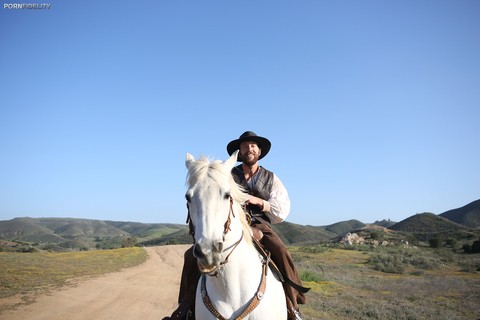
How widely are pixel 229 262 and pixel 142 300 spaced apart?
9.39 metres

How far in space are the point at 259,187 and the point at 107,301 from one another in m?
8.90

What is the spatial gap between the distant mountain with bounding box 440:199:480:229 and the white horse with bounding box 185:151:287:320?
107157 millimetres

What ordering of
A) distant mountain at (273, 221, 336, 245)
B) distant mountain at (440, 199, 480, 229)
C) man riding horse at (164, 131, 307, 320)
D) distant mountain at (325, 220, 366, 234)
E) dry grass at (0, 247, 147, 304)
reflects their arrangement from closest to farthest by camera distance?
man riding horse at (164, 131, 307, 320), dry grass at (0, 247, 147, 304), distant mountain at (273, 221, 336, 245), distant mountain at (440, 199, 480, 229), distant mountain at (325, 220, 366, 234)

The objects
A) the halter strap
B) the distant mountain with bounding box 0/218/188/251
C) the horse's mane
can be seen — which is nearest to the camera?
the horse's mane

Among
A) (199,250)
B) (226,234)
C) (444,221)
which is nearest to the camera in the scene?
(199,250)

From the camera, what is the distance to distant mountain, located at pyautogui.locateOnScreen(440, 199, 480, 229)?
92088mm

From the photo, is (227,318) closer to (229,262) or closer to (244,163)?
(229,262)

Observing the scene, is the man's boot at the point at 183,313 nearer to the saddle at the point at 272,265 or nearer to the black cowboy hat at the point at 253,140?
the saddle at the point at 272,265

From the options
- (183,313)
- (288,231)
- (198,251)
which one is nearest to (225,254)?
(198,251)

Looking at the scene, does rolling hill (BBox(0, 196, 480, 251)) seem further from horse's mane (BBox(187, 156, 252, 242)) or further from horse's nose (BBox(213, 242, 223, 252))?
horse's nose (BBox(213, 242, 223, 252))

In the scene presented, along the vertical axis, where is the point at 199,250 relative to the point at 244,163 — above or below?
below

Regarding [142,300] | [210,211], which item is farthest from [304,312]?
[210,211]

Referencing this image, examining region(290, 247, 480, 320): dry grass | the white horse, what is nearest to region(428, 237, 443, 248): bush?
region(290, 247, 480, 320): dry grass

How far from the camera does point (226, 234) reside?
9.49ft
